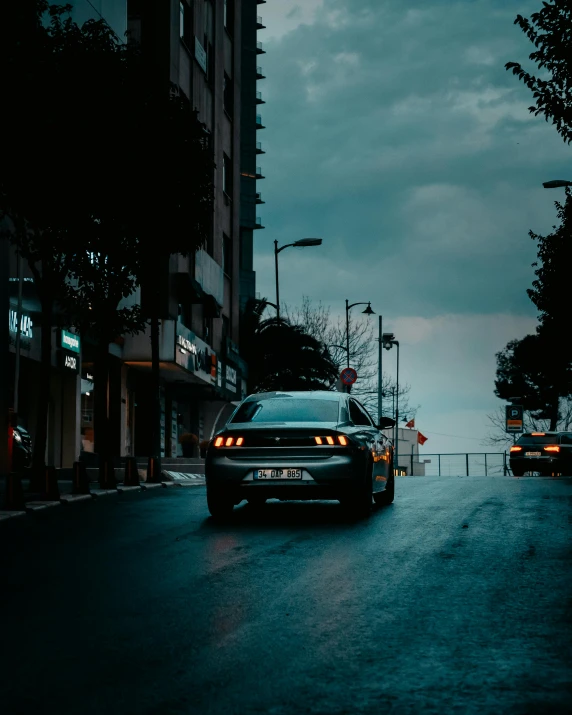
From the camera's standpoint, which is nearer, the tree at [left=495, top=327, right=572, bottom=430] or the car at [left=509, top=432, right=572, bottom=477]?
the car at [left=509, top=432, right=572, bottom=477]

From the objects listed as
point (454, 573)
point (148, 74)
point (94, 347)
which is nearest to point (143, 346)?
point (94, 347)

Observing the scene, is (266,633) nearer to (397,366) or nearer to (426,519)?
(426,519)

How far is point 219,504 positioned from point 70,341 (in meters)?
19.3

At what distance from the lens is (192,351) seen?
43.7 metres

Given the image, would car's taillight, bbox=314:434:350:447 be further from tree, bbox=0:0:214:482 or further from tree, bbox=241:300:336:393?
tree, bbox=241:300:336:393

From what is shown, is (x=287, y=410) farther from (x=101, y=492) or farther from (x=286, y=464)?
(x=101, y=492)

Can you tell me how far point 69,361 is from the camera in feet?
109

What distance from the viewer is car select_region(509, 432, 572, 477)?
38.3m

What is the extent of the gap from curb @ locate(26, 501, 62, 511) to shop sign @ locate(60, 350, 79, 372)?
14241 millimetres

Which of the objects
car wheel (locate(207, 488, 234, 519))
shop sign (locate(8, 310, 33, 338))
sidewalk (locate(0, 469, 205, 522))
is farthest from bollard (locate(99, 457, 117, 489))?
car wheel (locate(207, 488, 234, 519))

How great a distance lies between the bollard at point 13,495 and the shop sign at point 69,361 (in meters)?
15.8

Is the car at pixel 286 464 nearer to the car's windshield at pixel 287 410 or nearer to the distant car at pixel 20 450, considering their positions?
the car's windshield at pixel 287 410

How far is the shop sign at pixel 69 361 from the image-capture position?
Result: 32594 millimetres

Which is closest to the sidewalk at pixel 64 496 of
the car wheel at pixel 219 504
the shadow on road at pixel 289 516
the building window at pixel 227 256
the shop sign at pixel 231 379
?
the car wheel at pixel 219 504
